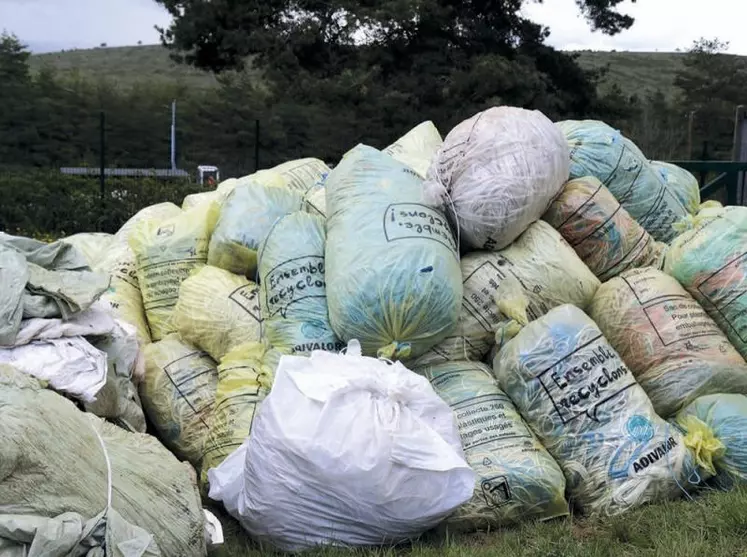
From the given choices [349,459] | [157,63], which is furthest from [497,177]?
[157,63]

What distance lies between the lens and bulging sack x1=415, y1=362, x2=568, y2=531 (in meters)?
2.84

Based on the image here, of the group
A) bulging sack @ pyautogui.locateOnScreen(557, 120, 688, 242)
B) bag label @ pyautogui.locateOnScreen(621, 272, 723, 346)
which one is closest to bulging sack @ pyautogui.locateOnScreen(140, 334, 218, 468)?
A: bag label @ pyautogui.locateOnScreen(621, 272, 723, 346)

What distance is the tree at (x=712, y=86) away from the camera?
78.4 feet

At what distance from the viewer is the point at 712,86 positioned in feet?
95.0

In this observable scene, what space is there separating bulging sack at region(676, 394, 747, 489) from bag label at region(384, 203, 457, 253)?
1044mm

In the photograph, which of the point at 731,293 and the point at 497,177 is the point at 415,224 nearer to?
the point at 497,177

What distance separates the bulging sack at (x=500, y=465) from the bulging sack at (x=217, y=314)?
84 centimetres

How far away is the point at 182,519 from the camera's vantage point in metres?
2.47

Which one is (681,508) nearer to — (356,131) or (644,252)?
(644,252)

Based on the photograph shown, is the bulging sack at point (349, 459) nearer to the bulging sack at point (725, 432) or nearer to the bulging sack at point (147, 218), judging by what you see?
the bulging sack at point (725, 432)

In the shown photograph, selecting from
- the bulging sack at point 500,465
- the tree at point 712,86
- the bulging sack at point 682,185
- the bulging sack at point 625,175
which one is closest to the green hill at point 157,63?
the tree at point 712,86

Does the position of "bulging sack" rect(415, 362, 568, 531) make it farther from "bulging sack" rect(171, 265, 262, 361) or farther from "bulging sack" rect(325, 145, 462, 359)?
"bulging sack" rect(171, 265, 262, 361)

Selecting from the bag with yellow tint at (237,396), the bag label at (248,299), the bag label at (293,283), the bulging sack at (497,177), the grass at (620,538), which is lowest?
the grass at (620,538)

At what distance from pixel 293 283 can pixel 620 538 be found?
57.2 inches
